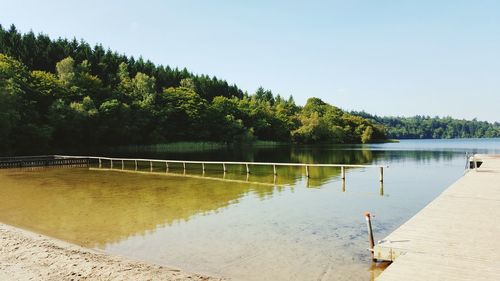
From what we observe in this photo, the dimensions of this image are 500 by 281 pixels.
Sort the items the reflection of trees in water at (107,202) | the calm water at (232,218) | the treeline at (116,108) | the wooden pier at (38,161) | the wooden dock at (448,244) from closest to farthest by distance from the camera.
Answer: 1. the wooden dock at (448,244)
2. the calm water at (232,218)
3. the reflection of trees in water at (107,202)
4. the wooden pier at (38,161)
5. the treeline at (116,108)

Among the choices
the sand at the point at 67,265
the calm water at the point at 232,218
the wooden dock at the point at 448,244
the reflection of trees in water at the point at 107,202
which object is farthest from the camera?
the reflection of trees in water at the point at 107,202

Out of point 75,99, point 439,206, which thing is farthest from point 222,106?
point 439,206

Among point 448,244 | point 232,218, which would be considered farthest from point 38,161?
point 448,244

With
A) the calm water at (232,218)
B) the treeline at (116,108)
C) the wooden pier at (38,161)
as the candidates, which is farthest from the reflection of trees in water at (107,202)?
the treeline at (116,108)

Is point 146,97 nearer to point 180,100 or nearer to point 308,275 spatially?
point 180,100

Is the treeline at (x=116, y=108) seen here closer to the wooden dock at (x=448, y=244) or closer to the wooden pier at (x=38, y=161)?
the wooden pier at (x=38, y=161)

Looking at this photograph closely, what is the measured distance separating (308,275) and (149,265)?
4.52 m

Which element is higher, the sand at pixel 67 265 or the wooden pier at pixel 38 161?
the wooden pier at pixel 38 161

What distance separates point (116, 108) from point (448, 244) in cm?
8012

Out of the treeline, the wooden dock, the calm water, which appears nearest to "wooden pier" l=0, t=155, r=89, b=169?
the treeline

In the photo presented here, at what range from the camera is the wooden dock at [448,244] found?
7742mm

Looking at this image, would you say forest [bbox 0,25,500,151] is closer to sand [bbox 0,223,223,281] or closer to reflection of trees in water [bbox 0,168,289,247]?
reflection of trees in water [bbox 0,168,289,247]

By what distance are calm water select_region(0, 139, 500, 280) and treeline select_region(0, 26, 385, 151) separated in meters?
36.5

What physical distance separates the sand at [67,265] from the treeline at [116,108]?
49.3 meters
